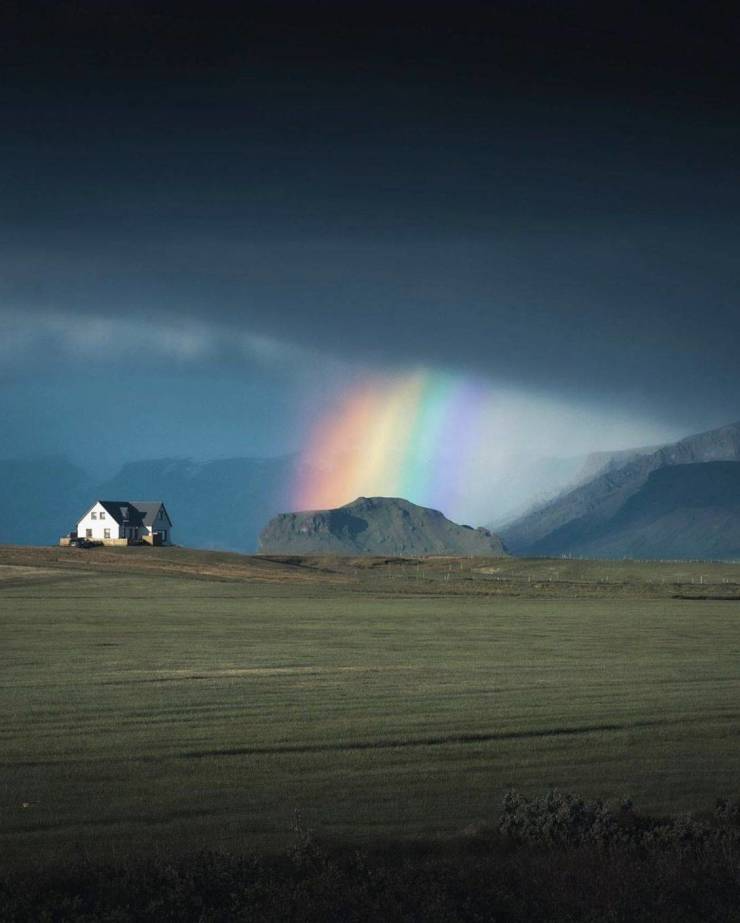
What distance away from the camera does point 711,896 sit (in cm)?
1155

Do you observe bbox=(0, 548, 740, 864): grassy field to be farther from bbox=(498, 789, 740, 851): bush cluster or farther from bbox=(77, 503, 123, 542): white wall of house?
bbox=(77, 503, 123, 542): white wall of house

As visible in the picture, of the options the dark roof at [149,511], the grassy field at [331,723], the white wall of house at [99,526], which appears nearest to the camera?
the grassy field at [331,723]

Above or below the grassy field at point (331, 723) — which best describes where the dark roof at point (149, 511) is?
above

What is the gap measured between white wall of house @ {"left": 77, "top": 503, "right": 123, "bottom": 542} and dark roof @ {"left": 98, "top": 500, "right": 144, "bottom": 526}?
21.4 inches

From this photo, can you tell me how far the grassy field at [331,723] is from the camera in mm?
15414

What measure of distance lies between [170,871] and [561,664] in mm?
26807

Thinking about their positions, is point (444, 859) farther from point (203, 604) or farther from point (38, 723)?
point (203, 604)

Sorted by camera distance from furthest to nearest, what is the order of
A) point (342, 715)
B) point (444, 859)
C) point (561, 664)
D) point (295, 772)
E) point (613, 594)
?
point (613, 594)
point (561, 664)
point (342, 715)
point (295, 772)
point (444, 859)

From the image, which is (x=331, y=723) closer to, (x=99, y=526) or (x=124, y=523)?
(x=124, y=523)

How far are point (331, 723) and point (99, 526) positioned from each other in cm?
12917

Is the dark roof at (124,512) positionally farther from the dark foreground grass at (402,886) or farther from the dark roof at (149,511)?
the dark foreground grass at (402,886)

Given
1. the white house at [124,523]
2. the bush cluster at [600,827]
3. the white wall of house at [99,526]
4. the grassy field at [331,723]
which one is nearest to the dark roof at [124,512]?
the white house at [124,523]

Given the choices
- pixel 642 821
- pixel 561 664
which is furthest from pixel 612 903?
pixel 561 664

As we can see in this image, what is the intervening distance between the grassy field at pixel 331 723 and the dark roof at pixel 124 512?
91418mm
